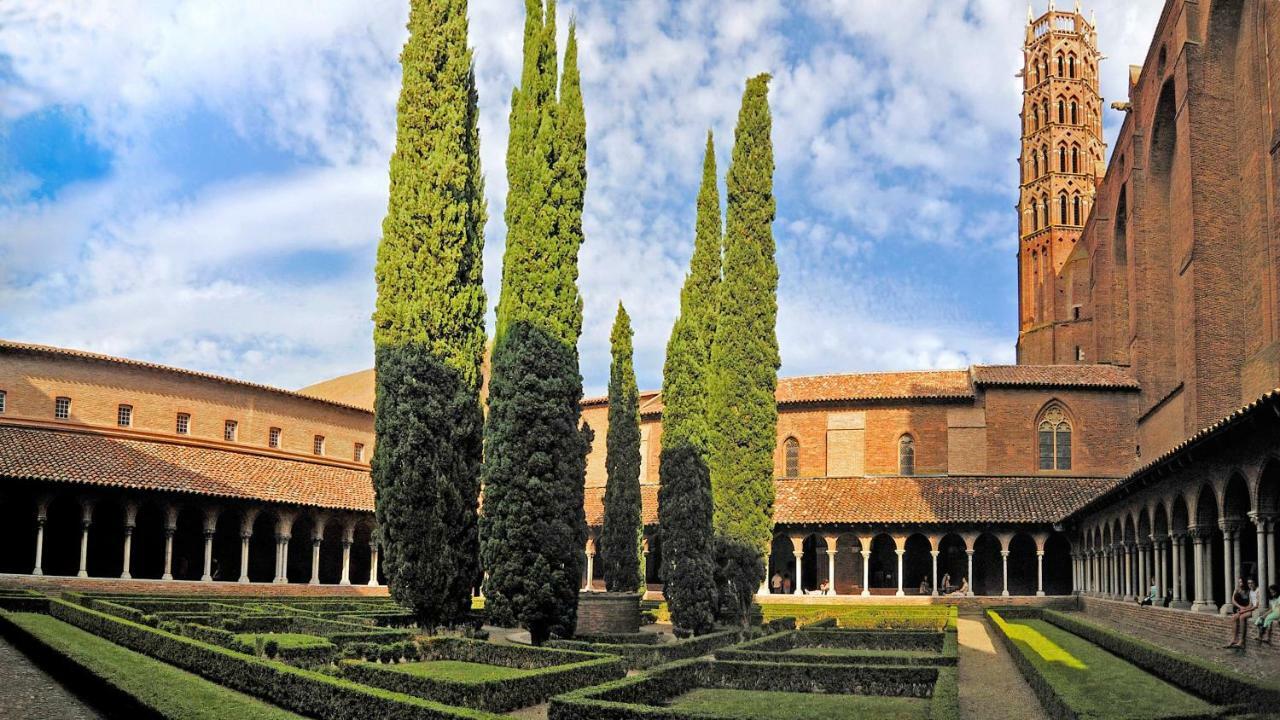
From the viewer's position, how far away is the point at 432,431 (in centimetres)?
1842

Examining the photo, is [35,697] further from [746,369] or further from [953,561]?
[953,561]

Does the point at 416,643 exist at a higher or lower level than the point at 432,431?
lower

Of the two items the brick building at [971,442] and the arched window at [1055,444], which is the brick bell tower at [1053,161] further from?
the arched window at [1055,444]

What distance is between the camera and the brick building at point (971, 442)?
26.4 meters

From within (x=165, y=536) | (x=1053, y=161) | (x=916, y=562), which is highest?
(x=1053, y=161)

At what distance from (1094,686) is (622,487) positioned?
1931 cm

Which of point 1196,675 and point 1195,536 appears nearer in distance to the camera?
point 1196,675

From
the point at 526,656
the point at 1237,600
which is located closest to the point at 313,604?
the point at 526,656

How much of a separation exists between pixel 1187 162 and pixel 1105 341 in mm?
19000

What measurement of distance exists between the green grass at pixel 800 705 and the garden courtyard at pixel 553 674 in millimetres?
38

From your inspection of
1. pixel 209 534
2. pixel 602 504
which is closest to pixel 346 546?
pixel 209 534

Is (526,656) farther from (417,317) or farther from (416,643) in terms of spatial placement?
(417,317)

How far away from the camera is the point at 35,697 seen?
42.3 feet

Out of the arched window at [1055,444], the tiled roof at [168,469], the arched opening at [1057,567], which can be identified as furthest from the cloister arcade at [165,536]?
the arched window at [1055,444]
